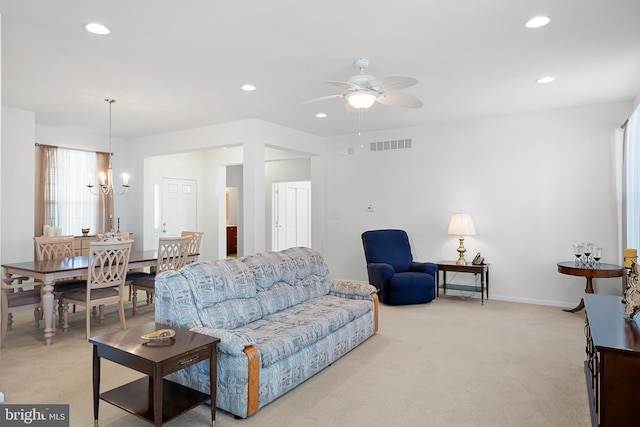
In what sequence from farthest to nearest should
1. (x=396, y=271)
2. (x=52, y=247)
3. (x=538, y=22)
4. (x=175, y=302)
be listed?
(x=396, y=271) < (x=52, y=247) < (x=538, y=22) < (x=175, y=302)

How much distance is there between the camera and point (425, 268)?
228 inches

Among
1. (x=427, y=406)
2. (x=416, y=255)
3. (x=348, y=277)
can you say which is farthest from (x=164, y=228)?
(x=427, y=406)

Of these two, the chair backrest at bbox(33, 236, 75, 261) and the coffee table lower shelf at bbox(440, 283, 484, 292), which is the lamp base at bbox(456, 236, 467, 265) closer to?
the coffee table lower shelf at bbox(440, 283, 484, 292)

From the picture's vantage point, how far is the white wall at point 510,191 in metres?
5.28

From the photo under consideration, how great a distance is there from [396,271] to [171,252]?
3247 mm

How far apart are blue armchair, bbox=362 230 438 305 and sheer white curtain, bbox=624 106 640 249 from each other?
234 cm

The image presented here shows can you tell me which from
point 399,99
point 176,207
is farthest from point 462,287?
point 176,207

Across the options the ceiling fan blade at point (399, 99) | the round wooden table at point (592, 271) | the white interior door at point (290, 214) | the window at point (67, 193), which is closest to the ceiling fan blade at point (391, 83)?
the ceiling fan blade at point (399, 99)

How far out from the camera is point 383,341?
4004 mm

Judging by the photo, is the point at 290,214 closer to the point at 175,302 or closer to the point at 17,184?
the point at 17,184

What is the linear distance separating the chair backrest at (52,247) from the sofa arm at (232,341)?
11.5ft

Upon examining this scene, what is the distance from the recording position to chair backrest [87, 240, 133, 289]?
13.4 ft

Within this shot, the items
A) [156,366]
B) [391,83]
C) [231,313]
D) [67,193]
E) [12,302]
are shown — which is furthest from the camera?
[67,193]

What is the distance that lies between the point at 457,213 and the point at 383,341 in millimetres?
2848
